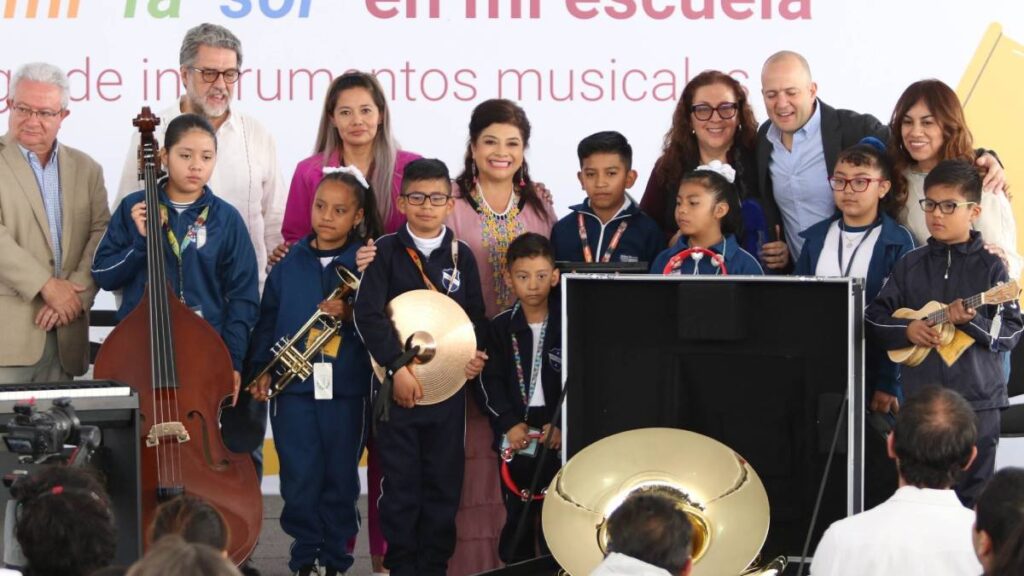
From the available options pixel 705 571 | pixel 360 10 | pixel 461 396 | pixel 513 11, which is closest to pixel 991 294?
pixel 705 571

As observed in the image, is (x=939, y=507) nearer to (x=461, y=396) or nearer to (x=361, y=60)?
(x=461, y=396)

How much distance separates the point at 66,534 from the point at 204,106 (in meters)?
3.06

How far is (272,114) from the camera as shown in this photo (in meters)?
6.38

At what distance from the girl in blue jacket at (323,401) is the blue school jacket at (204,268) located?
0.11m

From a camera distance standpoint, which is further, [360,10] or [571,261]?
[360,10]

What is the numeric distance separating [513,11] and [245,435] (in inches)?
84.3

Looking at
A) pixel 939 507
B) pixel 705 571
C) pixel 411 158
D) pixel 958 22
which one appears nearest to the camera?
pixel 939 507

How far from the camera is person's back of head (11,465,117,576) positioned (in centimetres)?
289

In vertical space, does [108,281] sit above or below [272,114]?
below

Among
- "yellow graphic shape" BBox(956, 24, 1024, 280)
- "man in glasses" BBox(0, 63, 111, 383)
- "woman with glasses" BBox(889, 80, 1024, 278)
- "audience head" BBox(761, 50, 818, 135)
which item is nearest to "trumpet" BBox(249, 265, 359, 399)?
"man in glasses" BBox(0, 63, 111, 383)

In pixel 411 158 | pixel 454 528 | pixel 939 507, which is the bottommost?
pixel 454 528

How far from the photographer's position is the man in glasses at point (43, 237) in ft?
17.8

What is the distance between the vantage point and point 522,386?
5.24 meters

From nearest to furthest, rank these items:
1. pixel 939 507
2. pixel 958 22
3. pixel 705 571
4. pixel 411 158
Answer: pixel 939 507 < pixel 705 571 < pixel 411 158 < pixel 958 22
